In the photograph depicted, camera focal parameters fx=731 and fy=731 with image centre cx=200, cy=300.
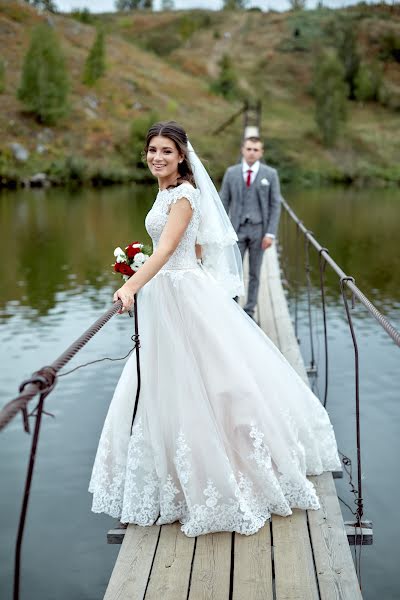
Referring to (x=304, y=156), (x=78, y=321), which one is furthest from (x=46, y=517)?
(x=304, y=156)

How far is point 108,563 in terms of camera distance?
470cm

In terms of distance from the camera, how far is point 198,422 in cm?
326

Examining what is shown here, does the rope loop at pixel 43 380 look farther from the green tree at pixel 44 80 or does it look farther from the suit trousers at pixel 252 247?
the green tree at pixel 44 80

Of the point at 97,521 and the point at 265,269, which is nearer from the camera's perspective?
the point at 97,521

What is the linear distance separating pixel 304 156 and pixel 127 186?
12736 millimetres

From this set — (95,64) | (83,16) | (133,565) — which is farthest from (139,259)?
(83,16)

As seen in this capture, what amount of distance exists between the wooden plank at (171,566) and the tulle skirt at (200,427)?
60 millimetres

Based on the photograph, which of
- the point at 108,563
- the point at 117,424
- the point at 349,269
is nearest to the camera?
the point at 117,424

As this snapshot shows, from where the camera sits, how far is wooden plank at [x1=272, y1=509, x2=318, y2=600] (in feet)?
8.95

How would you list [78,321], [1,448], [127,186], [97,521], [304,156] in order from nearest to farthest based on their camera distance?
[97,521] → [1,448] → [78,321] → [127,186] → [304,156]

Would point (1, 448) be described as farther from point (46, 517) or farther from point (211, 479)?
point (211, 479)

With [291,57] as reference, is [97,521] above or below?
below

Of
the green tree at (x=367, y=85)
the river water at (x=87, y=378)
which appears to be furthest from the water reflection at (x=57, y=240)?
the green tree at (x=367, y=85)

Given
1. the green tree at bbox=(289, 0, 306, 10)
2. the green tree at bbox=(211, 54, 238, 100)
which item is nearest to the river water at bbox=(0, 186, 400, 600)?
the green tree at bbox=(211, 54, 238, 100)
